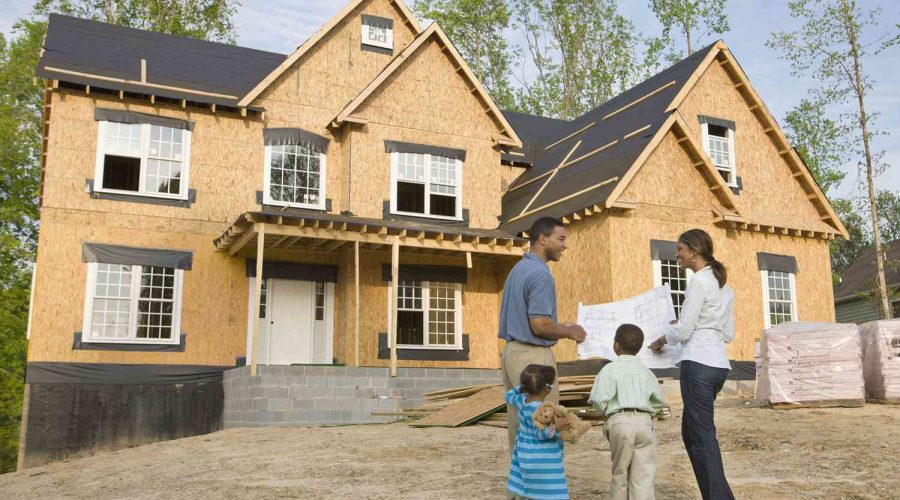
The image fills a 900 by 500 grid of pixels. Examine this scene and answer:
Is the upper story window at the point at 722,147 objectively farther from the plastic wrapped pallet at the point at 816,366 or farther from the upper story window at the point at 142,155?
the upper story window at the point at 142,155

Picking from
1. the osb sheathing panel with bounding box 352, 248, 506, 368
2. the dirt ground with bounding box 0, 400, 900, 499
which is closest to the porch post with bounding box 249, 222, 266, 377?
the dirt ground with bounding box 0, 400, 900, 499

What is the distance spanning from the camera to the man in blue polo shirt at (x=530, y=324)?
5441 mm

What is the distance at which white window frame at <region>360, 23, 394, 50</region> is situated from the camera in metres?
20.2

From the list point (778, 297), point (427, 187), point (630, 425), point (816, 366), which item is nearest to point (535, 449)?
point (630, 425)

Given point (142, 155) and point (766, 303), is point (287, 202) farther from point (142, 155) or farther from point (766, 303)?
point (766, 303)

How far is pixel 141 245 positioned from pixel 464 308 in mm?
7394

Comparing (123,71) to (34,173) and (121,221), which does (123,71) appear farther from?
(34,173)

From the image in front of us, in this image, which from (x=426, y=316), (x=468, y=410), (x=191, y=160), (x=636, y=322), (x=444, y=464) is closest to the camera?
(x=636, y=322)

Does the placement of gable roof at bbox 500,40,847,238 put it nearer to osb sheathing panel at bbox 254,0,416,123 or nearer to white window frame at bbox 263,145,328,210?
white window frame at bbox 263,145,328,210

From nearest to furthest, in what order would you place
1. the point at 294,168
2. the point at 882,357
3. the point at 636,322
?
the point at 636,322
the point at 882,357
the point at 294,168

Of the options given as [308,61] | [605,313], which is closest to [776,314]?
[308,61]

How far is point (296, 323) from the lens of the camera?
58.6ft

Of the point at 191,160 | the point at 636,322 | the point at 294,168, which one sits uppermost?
the point at 294,168

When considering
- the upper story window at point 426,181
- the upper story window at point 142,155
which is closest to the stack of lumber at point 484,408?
the upper story window at point 426,181
